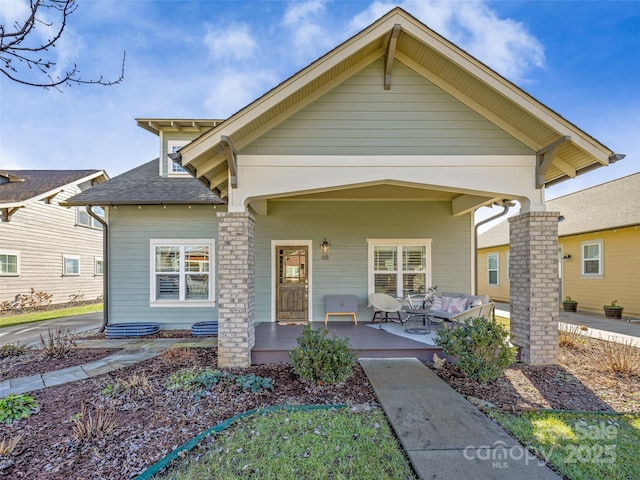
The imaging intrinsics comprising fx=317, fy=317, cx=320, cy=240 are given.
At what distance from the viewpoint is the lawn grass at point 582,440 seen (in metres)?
2.71

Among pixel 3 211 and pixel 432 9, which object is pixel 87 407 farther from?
pixel 3 211

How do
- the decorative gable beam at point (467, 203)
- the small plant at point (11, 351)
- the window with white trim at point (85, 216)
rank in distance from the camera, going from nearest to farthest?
the small plant at point (11, 351), the decorative gable beam at point (467, 203), the window with white trim at point (85, 216)

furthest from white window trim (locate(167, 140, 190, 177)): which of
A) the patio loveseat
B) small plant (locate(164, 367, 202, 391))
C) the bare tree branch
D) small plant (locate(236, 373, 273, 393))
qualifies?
the patio loveseat

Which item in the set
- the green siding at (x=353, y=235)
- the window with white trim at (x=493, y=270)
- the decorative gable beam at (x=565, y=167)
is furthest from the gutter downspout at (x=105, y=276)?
the window with white trim at (x=493, y=270)

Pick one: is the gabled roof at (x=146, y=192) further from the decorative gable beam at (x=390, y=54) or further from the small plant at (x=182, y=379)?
the decorative gable beam at (x=390, y=54)

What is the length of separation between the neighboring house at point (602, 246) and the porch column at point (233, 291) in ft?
32.8

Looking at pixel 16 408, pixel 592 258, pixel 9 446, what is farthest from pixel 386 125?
Result: pixel 592 258

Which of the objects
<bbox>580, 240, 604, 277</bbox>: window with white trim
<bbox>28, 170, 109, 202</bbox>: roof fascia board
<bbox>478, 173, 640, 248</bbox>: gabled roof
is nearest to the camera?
<bbox>478, 173, 640, 248</bbox>: gabled roof

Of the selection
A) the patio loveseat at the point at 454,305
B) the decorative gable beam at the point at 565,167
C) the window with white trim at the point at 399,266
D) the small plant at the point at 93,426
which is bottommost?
the small plant at the point at 93,426

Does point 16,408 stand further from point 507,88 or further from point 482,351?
point 507,88

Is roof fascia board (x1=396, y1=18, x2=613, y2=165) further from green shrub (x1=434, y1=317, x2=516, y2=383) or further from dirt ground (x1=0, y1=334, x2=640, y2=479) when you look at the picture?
dirt ground (x1=0, y1=334, x2=640, y2=479)

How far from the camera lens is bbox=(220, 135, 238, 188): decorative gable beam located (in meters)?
4.70

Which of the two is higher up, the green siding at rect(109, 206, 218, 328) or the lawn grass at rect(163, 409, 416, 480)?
the green siding at rect(109, 206, 218, 328)

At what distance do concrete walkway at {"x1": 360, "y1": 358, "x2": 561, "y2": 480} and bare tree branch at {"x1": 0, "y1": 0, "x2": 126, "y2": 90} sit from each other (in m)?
4.68
